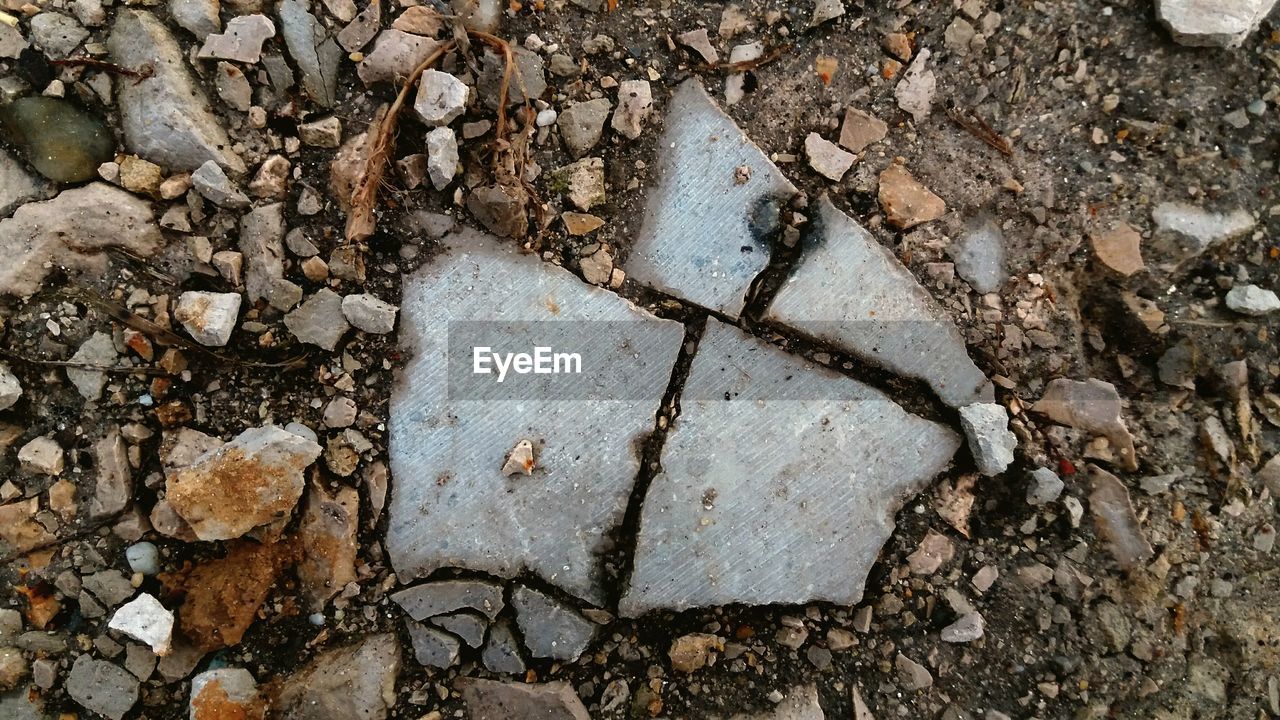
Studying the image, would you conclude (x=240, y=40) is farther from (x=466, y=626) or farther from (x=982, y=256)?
(x=982, y=256)

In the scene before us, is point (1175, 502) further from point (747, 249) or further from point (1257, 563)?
point (747, 249)

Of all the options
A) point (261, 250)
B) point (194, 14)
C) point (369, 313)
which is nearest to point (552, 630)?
point (369, 313)

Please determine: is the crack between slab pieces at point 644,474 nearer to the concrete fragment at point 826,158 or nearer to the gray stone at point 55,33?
the concrete fragment at point 826,158

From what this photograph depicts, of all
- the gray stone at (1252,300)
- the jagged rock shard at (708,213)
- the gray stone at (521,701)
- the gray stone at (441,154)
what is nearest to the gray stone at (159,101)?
the gray stone at (441,154)

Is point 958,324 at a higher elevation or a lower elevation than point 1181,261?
lower

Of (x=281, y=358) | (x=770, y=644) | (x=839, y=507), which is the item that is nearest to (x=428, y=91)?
(x=281, y=358)

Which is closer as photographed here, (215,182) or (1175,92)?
(215,182)
